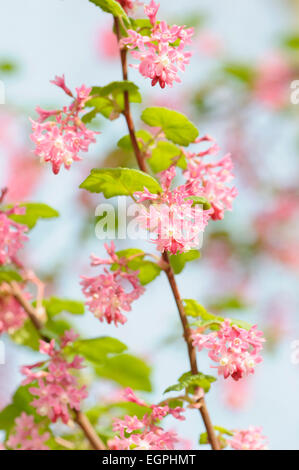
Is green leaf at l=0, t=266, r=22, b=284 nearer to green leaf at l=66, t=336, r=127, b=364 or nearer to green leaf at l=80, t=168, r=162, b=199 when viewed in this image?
green leaf at l=66, t=336, r=127, b=364

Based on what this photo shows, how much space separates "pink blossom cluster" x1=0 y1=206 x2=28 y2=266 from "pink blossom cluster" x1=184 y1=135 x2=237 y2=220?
0.46 meters

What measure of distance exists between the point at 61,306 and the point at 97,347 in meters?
0.22

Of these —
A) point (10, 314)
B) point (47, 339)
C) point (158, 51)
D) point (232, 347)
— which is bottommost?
point (232, 347)

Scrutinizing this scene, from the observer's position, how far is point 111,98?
5.36ft

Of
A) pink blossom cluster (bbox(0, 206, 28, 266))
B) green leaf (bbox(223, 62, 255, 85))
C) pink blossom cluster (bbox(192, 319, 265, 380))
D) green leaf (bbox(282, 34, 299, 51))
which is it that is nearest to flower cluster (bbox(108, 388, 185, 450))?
pink blossom cluster (bbox(192, 319, 265, 380))

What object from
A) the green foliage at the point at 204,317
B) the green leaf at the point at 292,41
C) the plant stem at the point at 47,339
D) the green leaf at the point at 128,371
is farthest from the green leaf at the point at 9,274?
the green leaf at the point at 292,41

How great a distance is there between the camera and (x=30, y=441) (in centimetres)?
175

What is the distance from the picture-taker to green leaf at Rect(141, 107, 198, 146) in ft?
5.40

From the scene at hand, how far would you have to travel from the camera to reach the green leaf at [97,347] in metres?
1.81

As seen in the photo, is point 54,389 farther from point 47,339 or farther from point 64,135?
point 64,135

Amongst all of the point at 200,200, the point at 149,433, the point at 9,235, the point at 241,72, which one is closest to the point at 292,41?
the point at 241,72
